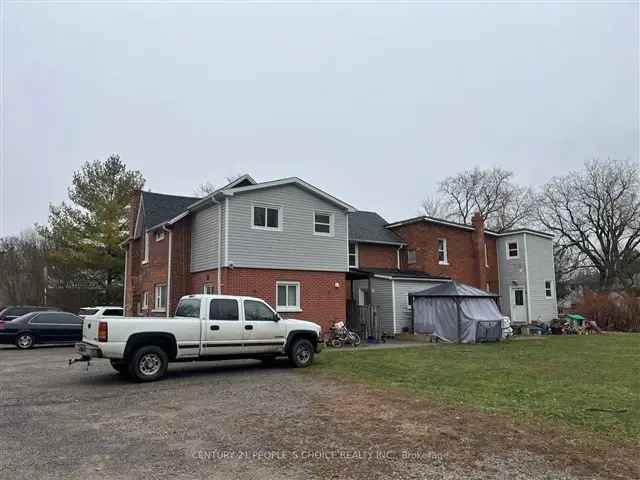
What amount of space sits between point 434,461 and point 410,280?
1866cm

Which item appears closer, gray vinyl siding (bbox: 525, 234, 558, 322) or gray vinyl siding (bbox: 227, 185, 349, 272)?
gray vinyl siding (bbox: 227, 185, 349, 272)

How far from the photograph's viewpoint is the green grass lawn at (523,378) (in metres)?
7.75

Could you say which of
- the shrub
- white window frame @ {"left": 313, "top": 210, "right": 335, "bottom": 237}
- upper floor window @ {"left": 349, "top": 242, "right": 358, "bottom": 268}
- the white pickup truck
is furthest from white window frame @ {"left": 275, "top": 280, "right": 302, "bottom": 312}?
the shrub

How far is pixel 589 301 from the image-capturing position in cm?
3167

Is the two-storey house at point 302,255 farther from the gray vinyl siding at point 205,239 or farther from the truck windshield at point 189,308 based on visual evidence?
the truck windshield at point 189,308

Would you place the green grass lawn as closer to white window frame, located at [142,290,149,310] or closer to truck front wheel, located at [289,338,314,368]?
truck front wheel, located at [289,338,314,368]

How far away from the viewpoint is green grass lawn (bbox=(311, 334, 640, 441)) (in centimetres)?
775

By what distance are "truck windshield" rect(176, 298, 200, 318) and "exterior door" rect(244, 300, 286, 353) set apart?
1.22 metres

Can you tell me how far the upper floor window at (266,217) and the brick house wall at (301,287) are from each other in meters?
1.75

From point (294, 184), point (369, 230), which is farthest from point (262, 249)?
point (369, 230)

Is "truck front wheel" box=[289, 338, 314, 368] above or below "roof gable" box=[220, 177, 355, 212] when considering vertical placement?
below

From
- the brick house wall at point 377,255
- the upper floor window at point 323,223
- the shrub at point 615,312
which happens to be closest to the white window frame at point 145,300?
the upper floor window at point 323,223

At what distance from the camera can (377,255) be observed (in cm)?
2711

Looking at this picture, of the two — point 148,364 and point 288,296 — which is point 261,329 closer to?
point 148,364
